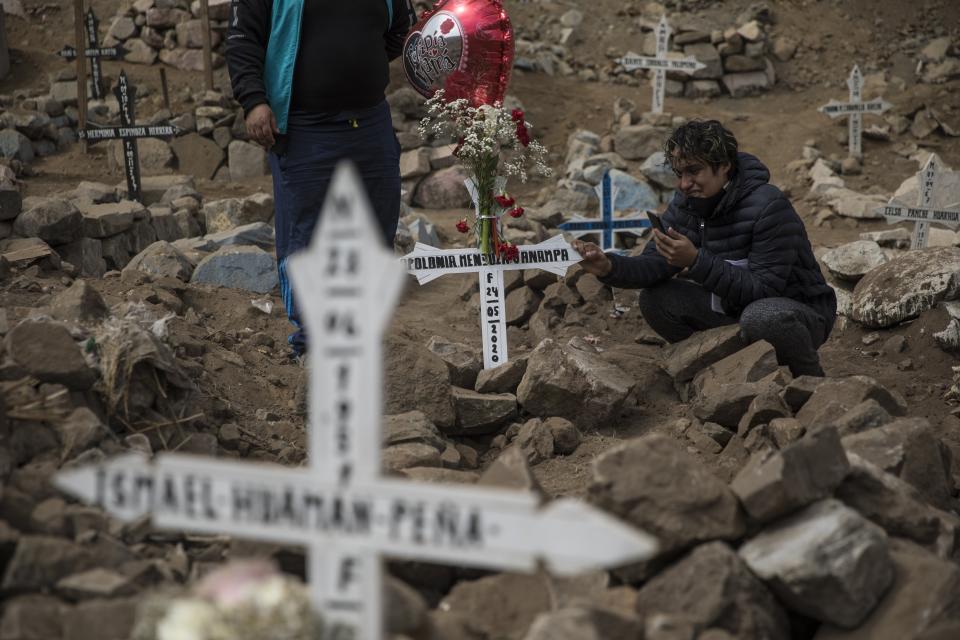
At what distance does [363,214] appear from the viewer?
2197 millimetres

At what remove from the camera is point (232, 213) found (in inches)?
349

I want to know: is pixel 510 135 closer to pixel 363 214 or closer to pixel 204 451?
pixel 204 451

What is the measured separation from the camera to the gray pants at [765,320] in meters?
5.06

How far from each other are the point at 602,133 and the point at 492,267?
25.7 ft

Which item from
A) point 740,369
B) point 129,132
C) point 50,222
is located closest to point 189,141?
point 129,132

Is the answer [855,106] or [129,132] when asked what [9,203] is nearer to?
[129,132]

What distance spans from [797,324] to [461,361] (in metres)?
1.76

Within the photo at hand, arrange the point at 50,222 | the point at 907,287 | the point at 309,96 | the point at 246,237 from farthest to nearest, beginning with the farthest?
the point at 246,237 → the point at 50,222 → the point at 907,287 → the point at 309,96

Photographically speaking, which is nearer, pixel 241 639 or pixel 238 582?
pixel 241 639

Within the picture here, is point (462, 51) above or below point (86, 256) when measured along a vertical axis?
above

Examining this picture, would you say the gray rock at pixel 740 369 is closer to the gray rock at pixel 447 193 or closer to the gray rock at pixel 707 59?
the gray rock at pixel 447 193

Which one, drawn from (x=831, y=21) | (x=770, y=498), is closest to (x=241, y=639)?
(x=770, y=498)

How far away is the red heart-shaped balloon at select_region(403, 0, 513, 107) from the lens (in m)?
5.57

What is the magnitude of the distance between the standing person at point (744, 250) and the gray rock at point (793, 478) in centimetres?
196
